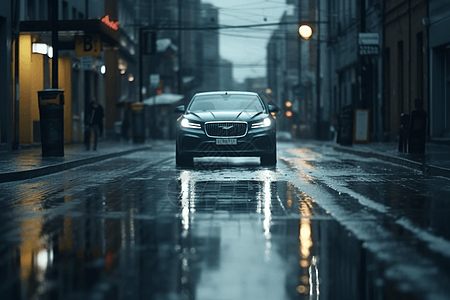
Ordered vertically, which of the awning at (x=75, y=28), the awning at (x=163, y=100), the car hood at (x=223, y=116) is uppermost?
the awning at (x=75, y=28)

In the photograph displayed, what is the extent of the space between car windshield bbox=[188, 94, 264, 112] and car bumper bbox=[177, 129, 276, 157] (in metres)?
1.05

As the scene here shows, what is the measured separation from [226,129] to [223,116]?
362 mm

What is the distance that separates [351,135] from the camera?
2845 cm

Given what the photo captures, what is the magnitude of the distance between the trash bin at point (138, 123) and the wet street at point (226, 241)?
26.4 m

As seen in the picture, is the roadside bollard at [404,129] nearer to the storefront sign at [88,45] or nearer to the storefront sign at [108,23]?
the storefront sign at [108,23]

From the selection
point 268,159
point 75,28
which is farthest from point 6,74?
point 268,159

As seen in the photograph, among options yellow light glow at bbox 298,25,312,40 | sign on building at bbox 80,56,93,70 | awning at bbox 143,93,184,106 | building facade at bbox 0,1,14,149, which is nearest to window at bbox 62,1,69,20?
building facade at bbox 0,1,14,149

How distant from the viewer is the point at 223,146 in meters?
15.7

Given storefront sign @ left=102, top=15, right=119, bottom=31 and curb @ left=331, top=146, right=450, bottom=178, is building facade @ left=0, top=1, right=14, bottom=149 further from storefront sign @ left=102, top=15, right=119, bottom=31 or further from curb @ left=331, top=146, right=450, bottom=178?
curb @ left=331, top=146, right=450, bottom=178

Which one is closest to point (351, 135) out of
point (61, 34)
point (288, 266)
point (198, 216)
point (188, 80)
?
point (61, 34)

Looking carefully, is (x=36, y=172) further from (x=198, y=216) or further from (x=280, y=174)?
(x=198, y=216)

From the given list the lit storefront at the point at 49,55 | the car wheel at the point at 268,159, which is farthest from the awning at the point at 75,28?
the car wheel at the point at 268,159

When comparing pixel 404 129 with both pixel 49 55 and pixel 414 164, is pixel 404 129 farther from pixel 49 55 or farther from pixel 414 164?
pixel 49 55

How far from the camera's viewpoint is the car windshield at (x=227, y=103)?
17.0m
